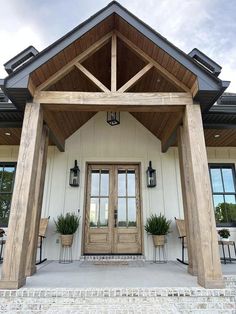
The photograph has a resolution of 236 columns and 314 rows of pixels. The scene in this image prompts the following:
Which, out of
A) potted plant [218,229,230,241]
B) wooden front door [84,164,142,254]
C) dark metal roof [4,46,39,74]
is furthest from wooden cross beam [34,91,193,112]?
potted plant [218,229,230,241]

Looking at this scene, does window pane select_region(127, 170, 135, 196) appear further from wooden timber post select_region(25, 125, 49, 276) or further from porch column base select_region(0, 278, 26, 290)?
porch column base select_region(0, 278, 26, 290)

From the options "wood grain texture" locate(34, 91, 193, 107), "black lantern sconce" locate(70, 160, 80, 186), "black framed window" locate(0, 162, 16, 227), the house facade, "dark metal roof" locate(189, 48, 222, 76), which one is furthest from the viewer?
"black framed window" locate(0, 162, 16, 227)

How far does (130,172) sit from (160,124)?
1435mm

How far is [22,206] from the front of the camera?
8.96ft

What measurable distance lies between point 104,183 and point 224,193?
10.0ft

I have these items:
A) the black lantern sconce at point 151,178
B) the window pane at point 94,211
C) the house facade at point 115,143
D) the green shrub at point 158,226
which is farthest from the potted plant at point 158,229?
the window pane at point 94,211

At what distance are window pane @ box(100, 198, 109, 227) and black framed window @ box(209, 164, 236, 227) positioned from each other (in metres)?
2.71

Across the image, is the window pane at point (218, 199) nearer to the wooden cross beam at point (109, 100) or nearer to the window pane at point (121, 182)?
the window pane at point (121, 182)

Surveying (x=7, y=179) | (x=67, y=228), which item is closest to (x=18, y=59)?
(x=7, y=179)

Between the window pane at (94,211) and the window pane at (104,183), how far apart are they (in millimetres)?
243

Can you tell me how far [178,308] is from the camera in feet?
7.80

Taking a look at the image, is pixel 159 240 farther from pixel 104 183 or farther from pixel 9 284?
pixel 9 284

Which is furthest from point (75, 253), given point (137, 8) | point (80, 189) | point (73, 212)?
point (137, 8)

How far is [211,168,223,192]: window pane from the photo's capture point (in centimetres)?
538
